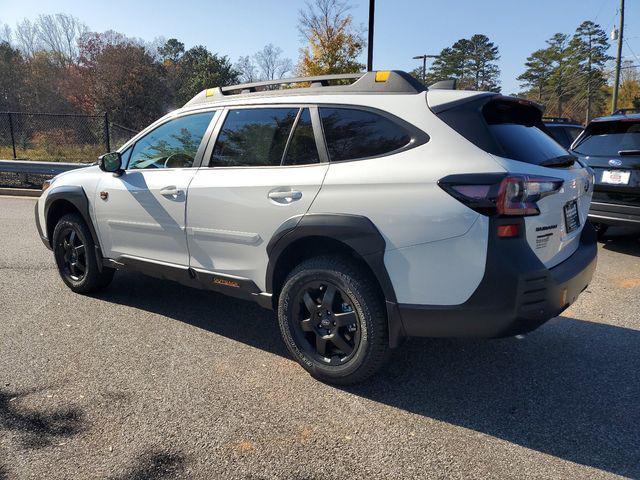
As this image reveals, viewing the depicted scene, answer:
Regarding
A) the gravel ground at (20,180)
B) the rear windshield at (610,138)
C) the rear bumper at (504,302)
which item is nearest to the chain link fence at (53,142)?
the gravel ground at (20,180)

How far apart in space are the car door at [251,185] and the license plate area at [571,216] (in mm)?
1474

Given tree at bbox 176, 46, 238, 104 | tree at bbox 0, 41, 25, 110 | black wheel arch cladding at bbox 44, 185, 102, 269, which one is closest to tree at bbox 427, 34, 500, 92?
tree at bbox 176, 46, 238, 104

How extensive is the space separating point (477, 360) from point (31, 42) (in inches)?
2497

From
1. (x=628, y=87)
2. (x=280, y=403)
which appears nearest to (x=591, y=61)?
(x=628, y=87)

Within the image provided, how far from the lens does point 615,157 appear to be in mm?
6176

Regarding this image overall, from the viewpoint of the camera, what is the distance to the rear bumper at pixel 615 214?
6012 millimetres

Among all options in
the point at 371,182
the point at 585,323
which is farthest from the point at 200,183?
the point at 585,323

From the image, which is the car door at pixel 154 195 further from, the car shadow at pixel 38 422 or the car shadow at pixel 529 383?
the car shadow at pixel 38 422

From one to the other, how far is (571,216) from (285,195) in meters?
1.78

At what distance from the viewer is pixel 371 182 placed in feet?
9.12

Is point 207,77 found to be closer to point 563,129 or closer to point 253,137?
point 563,129

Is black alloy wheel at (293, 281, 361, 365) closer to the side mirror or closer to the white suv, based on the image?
the white suv

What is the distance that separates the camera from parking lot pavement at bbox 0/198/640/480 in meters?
2.39

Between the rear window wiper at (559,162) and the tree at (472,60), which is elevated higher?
the tree at (472,60)
